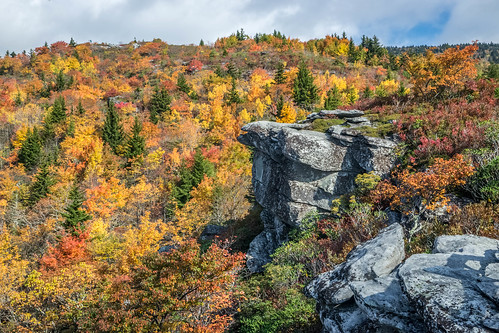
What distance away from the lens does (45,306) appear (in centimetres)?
1788

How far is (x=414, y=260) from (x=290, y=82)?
5399cm

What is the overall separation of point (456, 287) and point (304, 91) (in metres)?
45.0

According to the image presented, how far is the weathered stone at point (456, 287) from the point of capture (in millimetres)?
3836

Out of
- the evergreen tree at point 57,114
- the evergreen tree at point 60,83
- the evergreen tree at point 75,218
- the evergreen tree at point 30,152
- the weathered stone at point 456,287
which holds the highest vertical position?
the evergreen tree at point 60,83

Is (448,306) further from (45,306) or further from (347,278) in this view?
(45,306)

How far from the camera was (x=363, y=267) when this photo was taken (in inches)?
249

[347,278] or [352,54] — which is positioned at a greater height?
[352,54]

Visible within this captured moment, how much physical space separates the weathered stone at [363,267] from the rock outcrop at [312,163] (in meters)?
6.60

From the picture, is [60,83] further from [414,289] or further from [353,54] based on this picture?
[414,289]

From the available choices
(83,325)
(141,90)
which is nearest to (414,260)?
(83,325)

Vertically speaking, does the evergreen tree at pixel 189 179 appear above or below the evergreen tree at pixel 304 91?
below

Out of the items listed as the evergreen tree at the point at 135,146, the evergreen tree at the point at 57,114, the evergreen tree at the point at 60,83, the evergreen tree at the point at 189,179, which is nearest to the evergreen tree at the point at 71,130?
the evergreen tree at the point at 57,114

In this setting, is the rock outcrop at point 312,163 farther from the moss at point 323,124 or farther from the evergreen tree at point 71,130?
the evergreen tree at point 71,130

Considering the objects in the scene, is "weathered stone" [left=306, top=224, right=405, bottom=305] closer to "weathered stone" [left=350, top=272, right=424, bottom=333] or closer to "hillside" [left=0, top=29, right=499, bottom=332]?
"weathered stone" [left=350, top=272, right=424, bottom=333]
